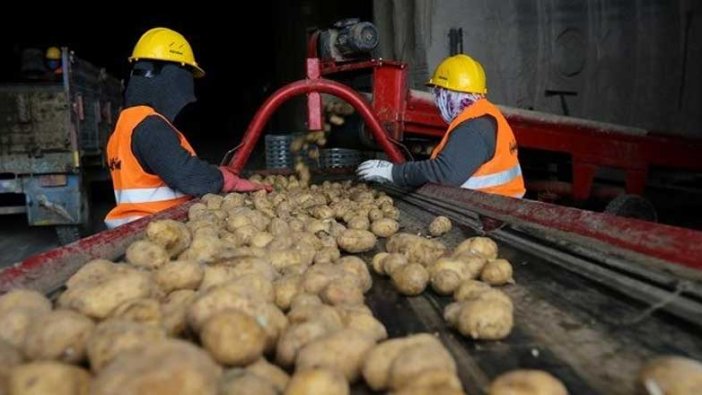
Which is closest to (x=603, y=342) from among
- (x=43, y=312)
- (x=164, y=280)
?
(x=164, y=280)

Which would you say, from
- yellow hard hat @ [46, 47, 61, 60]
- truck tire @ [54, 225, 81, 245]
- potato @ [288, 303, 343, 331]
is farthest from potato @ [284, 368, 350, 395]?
yellow hard hat @ [46, 47, 61, 60]

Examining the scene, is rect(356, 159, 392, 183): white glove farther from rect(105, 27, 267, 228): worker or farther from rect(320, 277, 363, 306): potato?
rect(320, 277, 363, 306): potato

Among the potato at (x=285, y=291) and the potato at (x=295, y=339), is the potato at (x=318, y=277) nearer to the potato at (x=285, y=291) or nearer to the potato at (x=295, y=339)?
the potato at (x=285, y=291)

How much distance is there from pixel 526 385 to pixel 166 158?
2431 millimetres

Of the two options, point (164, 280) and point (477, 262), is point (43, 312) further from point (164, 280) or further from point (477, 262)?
point (477, 262)

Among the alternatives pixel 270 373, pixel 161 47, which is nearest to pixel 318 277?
pixel 270 373

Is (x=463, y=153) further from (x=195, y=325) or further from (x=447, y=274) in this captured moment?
(x=195, y=325)

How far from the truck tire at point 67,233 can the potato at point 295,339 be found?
4981 millimetres

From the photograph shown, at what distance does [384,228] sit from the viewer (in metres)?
2.47

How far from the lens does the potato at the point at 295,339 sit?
3.97 feet

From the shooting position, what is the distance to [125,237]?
6.72 ft

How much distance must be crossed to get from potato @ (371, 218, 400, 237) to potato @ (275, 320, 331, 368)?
1.23 meters

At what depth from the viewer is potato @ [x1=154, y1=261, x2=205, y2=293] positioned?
5.00 feet

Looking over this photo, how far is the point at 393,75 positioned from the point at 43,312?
314 cm
